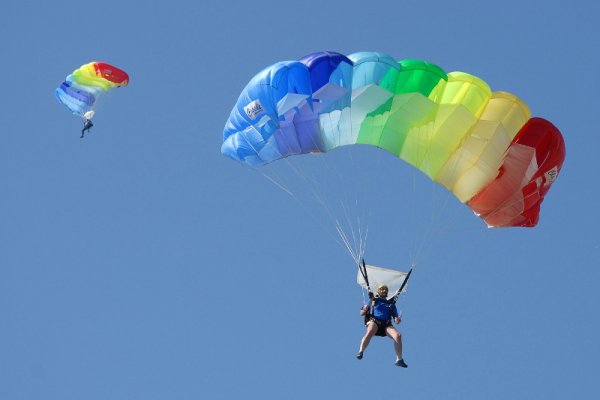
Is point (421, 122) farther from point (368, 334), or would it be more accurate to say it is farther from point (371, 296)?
point (368, 334)

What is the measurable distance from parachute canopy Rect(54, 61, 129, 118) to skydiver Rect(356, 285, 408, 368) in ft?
52.9

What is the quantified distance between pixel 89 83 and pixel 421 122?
15.6 m

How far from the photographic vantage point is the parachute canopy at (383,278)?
19672mm

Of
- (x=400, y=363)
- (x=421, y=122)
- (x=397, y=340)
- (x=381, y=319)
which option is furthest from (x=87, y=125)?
(x=400, y=363)

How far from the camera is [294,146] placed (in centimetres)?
2048

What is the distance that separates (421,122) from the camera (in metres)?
19.8

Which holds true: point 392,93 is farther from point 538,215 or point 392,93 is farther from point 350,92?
point 538,215

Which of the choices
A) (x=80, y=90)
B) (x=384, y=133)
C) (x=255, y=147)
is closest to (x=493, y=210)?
(x=384, y=133)

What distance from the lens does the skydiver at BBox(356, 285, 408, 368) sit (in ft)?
61.5

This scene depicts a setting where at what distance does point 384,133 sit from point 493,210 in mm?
2101

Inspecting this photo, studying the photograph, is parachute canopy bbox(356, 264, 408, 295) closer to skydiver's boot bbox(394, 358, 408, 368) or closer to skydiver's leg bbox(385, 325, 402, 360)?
skydiver's leg bbox(385, 325, 402, 360)

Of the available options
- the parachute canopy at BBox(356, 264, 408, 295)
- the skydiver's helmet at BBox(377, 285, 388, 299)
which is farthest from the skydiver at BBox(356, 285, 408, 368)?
the parachute canopy at BBox(356, 264, 408, 295)

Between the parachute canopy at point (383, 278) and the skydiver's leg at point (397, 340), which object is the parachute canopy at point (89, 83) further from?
the skydiver's leg at point (397, 340)

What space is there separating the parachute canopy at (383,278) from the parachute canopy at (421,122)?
1648 millimetres
